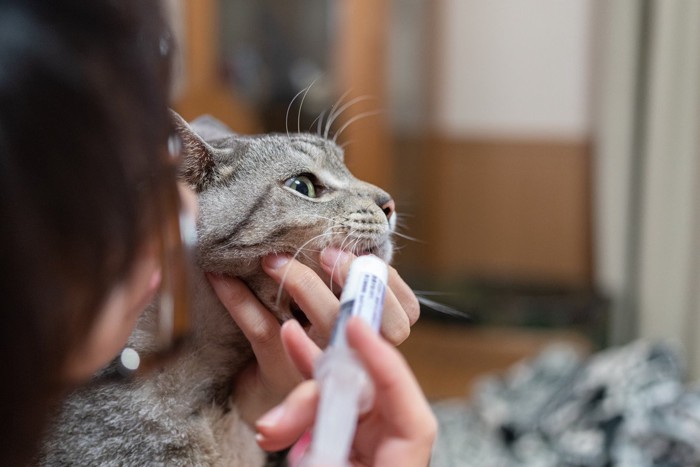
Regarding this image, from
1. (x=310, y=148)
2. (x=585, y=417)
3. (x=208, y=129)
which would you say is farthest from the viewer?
(x=585, y=417)

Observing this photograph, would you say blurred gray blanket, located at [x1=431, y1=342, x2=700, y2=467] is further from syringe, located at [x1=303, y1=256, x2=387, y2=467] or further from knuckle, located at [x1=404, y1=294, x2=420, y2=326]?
syringe, located at [x1=303, y1=256, x2=387, y2=467]

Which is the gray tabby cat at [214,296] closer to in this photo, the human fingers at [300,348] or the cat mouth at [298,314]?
the cat mouth at [298,314]

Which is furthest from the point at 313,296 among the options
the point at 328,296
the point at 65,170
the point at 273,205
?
the point at 65,170

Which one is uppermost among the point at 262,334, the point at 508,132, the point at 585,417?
the point at 262,334

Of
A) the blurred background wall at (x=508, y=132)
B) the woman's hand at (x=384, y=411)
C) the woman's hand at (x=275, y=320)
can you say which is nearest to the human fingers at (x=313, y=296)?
the woman's hand at (x=275, y=320)

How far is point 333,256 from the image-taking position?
0.63 m

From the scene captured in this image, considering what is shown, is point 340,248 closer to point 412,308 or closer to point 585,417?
point 412,308

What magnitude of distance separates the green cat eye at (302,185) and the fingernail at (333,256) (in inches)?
3.3

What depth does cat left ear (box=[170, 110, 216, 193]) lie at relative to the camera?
0.65m

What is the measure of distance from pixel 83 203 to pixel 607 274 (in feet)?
5.82

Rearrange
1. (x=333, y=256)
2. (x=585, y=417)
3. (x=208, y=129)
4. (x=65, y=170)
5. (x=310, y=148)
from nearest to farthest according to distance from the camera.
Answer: (x=65, y=170) → (x=333, y=256) → (x=310, y=148) → (x=208, y=129) → (x=585, y=417)

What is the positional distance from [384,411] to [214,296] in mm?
257

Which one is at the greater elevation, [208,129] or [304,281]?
[208,129]

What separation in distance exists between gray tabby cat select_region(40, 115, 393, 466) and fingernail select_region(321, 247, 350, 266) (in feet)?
0.06
